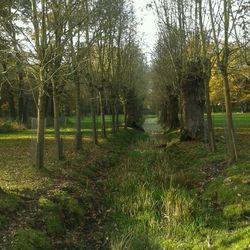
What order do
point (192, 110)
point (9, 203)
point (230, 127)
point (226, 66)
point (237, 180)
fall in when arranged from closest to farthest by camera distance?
point (9, 203) → point (237, 180) → point (226, 66) → point (230, 127) → point (192, 110)

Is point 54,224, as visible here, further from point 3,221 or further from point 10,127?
point 10,127

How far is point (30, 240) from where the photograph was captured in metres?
9.01

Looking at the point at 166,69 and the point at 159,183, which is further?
the point at 166,69

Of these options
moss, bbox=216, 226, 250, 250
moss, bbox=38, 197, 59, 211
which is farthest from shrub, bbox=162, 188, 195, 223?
moss, bbox=38, 197, 59, 211

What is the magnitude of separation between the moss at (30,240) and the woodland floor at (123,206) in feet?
0.06

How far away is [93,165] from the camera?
61.1ft

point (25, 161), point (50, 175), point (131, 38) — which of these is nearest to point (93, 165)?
point (25, 161)

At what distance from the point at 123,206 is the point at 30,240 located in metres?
3.87

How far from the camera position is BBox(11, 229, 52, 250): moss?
28.6 ft

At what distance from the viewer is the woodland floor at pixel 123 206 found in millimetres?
9500

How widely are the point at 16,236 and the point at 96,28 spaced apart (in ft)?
57.1

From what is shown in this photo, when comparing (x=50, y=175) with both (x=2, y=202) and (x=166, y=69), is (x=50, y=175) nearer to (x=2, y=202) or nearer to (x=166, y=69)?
(x=2, y=202)

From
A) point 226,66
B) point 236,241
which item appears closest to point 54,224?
point 236,241

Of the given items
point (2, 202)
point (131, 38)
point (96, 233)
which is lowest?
point (96, 233)
